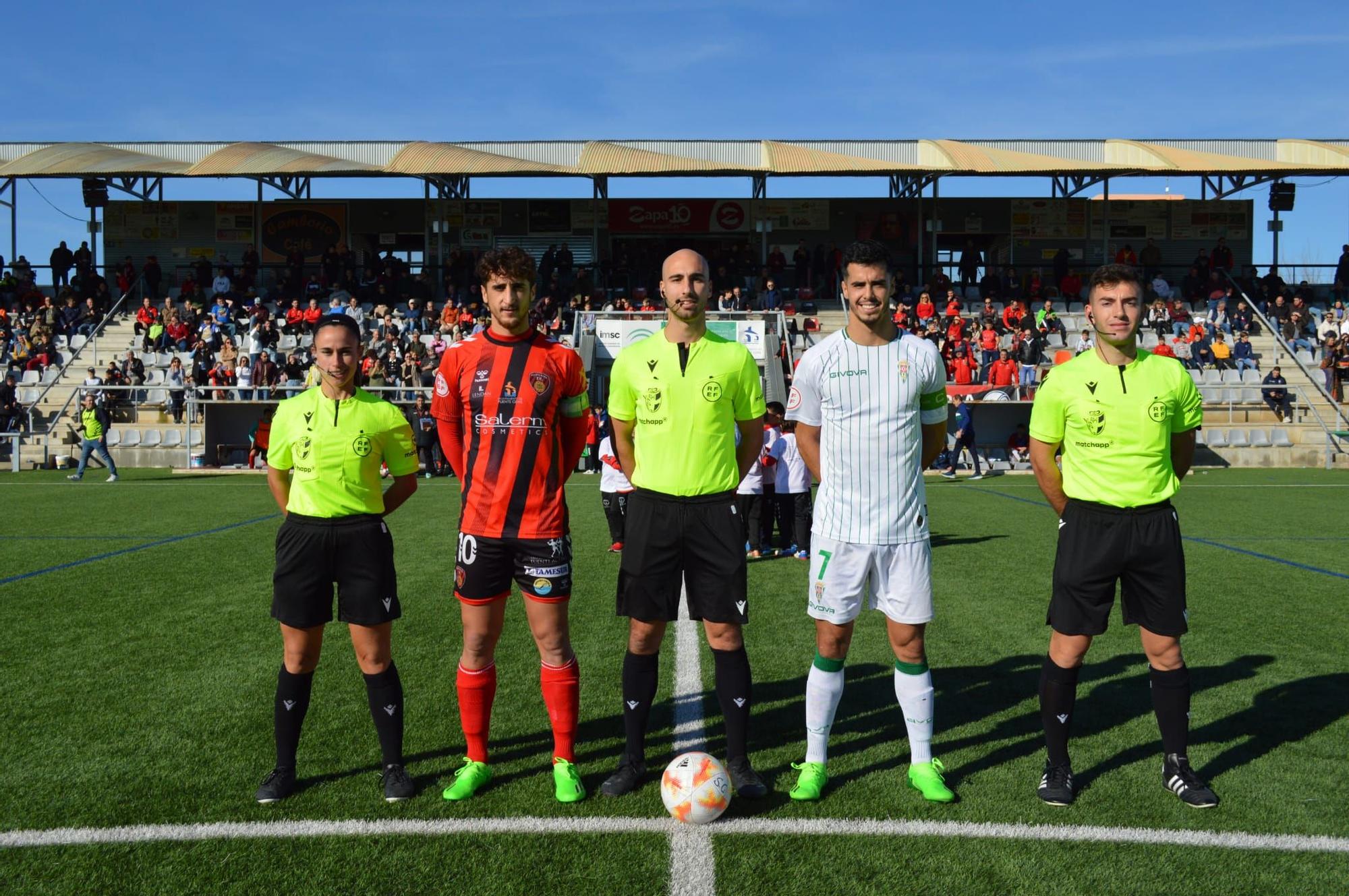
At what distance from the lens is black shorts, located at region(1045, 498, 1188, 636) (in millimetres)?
4059

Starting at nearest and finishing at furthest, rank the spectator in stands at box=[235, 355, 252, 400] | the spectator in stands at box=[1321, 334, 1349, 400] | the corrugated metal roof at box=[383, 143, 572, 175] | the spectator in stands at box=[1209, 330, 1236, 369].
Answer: the spectator in stands at box=[235, 355, 252, 400] → the spectator in stands at box=[1321, 334, 1349, 400] → the spectator in stands at box=[1209, 330, 1236, 369] → the corrugated metal roof at box=[383, 143, 572, 175]

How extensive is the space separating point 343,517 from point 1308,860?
369 cm

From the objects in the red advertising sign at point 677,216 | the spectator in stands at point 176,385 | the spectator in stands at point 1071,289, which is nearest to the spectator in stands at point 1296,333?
the spectator in stands at point 1071,289

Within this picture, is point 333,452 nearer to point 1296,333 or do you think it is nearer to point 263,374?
point 263,374

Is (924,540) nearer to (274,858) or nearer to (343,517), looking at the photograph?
(343,517)

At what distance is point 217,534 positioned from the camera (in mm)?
11984

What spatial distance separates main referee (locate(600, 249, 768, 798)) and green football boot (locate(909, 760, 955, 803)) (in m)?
0.61

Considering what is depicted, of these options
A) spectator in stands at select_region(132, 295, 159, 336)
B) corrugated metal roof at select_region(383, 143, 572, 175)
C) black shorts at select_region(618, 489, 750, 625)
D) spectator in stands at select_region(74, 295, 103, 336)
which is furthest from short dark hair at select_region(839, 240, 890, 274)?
spectator in stands at select_region(74, 295, 103, 336)

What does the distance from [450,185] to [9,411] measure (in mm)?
14256

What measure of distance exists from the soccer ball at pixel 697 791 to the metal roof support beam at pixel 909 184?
2975 centimetres

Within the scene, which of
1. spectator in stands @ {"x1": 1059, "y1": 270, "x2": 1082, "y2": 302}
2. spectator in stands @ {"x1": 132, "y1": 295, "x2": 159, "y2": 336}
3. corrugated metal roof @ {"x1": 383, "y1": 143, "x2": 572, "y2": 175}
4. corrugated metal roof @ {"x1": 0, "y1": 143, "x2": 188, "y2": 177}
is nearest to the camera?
spectator in stands @ {"x1": 132, "y1": 295, "x2": 159, "y2": 336}

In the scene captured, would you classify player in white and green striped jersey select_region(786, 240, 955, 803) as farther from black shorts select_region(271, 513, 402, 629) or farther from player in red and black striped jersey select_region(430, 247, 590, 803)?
black shorts select_region(271, 513, 402, 629)

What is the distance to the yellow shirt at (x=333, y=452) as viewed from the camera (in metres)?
4.13

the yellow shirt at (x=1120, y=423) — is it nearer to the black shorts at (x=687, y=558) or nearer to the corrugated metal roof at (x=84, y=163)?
the black shorts at (x=687, y=558)
